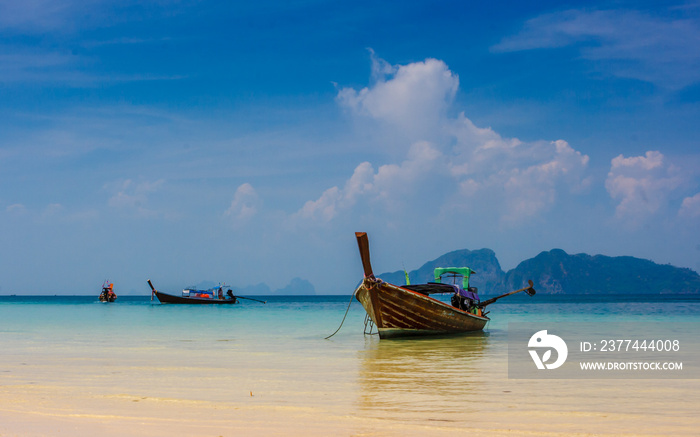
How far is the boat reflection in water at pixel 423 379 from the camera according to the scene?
761cm

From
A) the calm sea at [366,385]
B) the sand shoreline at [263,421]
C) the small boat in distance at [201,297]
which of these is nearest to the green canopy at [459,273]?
the calm sea at [366,385]

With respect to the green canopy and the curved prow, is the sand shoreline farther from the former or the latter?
the green canopy

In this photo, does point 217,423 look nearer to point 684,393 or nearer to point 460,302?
point 684,393

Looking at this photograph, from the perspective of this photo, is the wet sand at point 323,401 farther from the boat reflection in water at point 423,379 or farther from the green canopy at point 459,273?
the green canopy at point 459,273

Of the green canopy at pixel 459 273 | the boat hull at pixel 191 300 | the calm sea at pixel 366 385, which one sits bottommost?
the boat hull at pixel 191 300

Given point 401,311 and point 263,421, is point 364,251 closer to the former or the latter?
point 401,311

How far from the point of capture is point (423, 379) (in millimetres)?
10609

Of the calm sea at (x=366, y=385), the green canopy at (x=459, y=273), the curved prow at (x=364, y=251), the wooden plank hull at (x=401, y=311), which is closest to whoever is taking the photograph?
the calm sea at (x=366, y=385)

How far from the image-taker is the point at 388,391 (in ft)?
30.2

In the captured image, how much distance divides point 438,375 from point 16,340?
617 inches

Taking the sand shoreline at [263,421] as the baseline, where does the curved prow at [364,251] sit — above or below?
above

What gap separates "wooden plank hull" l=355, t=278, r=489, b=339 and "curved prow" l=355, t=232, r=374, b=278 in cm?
39

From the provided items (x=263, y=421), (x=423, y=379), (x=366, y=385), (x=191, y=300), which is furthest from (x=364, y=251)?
(x=191, y=300)

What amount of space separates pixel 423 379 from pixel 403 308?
349 inches
